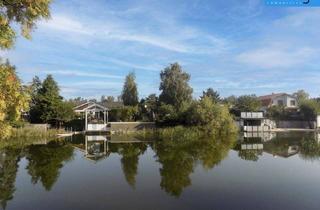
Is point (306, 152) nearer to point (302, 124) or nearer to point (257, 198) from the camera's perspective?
point (257, 198)

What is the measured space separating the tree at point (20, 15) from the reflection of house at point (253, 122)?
44660mm

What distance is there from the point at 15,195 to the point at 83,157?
34.4 ft

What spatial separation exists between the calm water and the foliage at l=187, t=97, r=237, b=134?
1616cm

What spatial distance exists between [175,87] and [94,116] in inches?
570

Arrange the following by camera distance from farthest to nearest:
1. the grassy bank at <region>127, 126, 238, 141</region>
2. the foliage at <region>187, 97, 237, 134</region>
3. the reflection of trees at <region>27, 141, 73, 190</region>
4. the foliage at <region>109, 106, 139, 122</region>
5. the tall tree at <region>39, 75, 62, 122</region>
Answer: the foliage at <region>109, 106, 139, 122</region>
the tall tree at <region>39, 75, 62, 122</region>
the foliage at <region>187, 97, 237, 134</region>
the grassy bank at <region>127, 126, 238, 141</region>
the reflection of trees at <region>27, 141, 73, 190</region>

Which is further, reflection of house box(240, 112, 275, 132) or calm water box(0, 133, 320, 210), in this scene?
reflection of house box(240, 112, 275, 132)

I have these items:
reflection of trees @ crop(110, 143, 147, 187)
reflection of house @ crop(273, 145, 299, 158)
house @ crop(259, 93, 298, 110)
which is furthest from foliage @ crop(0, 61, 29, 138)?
house @ crop(259, 93, 298, 110)

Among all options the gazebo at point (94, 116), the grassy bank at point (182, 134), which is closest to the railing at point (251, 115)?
the grassy bank at point (182, 134)

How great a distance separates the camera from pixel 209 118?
41.3 m

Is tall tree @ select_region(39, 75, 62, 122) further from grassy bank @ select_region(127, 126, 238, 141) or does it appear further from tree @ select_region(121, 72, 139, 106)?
tree @ select_region(121, 72, 139, 106)

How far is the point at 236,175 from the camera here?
53.1 ft

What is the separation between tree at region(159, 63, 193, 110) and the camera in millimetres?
46531

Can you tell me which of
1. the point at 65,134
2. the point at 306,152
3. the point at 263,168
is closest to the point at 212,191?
the point at 263,168

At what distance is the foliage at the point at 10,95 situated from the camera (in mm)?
Result: 7238
